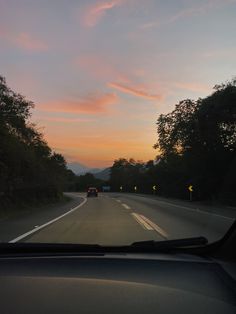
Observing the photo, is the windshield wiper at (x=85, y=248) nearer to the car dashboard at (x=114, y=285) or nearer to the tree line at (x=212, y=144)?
the car dashboard at (x=114, y=285)

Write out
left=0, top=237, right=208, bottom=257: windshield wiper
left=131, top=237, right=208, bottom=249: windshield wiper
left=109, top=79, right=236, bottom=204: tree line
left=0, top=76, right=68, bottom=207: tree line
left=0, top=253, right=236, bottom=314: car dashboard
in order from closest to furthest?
left=0, top=253, right=236, bottom=314: car dashboard < left=0, top=237, right=208, bottom=257: windshield wiper < left=131, top=237, right=208, bottom=249: windshield wiper < left=0, top=76, right=68, bottom=207: tree line < left=109, top=79, right=236, bottom=204: tree line

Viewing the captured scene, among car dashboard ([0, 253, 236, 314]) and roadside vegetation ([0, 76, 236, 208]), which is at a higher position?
roadside vegetation ([0, 76, 236, 208])

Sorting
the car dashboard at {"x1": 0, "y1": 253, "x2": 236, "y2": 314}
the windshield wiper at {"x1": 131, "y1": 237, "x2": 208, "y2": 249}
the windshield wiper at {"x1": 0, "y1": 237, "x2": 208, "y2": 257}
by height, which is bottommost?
the car dashboard at {"x1": 0, "y1": 253, "x2": 236, "y2": 314}

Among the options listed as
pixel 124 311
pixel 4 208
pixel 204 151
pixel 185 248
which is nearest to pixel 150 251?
pixel 185 248

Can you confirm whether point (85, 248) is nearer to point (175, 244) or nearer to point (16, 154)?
point (175, 244)

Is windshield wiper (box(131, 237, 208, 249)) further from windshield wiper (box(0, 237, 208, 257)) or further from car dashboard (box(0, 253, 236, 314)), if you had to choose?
car dashboard (box(0, 253, 236, 314))

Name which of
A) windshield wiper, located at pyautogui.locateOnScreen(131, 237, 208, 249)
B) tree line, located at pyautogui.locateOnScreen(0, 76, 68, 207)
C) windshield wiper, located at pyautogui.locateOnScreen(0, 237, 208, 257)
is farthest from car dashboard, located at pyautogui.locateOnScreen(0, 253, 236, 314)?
tree line, located at pyautogui.locateOnScreen(0, 76, 68, 207)

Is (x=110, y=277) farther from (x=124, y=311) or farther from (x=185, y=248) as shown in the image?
(x=185, y=248)

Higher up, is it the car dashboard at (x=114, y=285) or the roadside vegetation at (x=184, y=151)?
the roadside vegetation at (x=184, y=151)

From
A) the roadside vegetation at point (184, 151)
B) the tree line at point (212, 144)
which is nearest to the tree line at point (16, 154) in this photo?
the roadside vegetation at point (184, 151)

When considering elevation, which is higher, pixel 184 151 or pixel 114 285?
pixel 184 151

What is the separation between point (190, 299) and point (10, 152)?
36.4 m

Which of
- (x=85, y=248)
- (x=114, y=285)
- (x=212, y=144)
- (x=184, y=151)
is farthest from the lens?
(x=184, y=151)

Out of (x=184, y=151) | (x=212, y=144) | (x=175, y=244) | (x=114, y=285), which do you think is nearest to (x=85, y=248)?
(x=175, y=244)
